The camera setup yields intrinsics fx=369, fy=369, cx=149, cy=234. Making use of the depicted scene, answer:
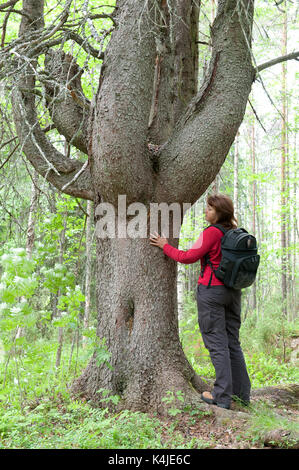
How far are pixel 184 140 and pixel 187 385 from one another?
2391 mm

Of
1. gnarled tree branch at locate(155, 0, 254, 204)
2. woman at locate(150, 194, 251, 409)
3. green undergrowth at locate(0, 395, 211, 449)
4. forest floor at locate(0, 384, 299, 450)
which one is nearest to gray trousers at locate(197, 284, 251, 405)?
woman at locate(150, 194, 251, 409)

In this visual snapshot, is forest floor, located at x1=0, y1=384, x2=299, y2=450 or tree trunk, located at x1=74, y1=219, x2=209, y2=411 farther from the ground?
tree trunk, located at x1=74, y1=219, x2=209, y2=411

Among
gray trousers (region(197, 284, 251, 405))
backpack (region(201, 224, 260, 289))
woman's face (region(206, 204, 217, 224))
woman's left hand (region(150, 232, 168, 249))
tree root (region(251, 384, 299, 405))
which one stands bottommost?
tree root (region(251, 384, 299, 405))

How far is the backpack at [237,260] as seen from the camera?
350 centimetres

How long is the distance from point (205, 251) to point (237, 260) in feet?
1.09

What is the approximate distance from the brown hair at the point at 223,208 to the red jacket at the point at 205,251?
169mm

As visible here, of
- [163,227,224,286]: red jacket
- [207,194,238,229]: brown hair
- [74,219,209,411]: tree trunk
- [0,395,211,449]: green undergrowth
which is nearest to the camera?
[0,395,211,449]: green undergrowth

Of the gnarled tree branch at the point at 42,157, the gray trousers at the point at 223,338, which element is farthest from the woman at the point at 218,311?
the gnarled tree branch at the point at 42,157

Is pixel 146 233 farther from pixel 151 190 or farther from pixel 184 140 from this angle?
pixel 184 140

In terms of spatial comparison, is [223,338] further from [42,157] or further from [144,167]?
[42,157]

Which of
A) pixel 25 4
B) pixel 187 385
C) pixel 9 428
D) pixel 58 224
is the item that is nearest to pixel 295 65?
pixel 25 4

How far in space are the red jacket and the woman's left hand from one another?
1.7 inches

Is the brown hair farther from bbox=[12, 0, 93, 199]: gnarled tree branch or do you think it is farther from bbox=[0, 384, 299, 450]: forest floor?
bbox=[0, 384, 299, 450]: forest floor

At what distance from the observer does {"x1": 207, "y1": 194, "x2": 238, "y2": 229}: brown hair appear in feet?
12.4
